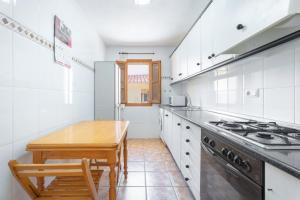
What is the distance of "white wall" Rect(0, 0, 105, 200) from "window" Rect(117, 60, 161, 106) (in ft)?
7.82

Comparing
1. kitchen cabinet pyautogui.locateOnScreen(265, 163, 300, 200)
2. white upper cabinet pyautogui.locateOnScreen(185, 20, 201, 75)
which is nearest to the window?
white upper cabinet pyautogui.locateOnScreen(185, 20, 201, 75)

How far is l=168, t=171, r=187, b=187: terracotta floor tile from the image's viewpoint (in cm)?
241

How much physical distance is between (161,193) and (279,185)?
5.58 feet

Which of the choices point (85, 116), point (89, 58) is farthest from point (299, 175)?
point (89, 58)

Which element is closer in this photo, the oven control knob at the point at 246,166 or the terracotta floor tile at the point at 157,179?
the oven control knob at the point at 246,166

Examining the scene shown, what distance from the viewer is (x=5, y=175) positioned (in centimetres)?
120

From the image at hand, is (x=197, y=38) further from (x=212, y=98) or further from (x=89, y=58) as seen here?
(x=89, y=58)

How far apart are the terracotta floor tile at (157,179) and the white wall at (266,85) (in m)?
1.18

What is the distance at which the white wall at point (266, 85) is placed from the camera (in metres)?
1.38

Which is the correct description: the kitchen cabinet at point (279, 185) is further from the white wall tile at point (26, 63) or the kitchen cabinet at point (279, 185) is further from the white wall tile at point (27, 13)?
the white wall tile at point (27, 13)

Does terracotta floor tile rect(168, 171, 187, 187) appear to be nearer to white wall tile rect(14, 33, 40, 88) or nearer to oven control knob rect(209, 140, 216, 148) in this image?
oven control knob rect(209, 140, 216, 148)

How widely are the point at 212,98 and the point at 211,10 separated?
124cm

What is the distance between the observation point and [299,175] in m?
0.59

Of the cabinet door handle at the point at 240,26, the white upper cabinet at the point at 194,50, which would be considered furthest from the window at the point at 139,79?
the cabinet door handle at the point at 240,26
